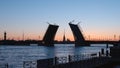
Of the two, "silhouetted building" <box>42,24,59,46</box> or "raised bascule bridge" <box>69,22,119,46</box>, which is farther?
"raised bascule bridge" <box>69,22,119,46</box>

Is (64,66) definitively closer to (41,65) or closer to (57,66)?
(57,66)

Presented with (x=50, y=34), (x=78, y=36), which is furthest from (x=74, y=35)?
(x=50, y=34)

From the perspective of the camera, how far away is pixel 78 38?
18375 centimetres

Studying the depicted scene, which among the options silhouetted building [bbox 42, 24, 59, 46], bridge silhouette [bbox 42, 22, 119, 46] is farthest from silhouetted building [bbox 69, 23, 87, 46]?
silhouetted building [bbox 42, 24, 59, 46]

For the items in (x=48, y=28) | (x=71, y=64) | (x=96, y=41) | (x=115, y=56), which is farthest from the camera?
(x=96, y=41)

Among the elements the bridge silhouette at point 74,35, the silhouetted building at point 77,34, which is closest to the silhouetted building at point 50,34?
the bridge silhouette at point 74,35

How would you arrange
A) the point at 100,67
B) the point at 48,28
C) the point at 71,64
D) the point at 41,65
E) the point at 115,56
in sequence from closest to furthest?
1. the point at 41,65
2. the point at 71,64
3. the point at 100,67
4. the point at 115,56
5. the point at 48,28

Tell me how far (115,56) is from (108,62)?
1.33 m

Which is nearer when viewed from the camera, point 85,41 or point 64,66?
point 64,66

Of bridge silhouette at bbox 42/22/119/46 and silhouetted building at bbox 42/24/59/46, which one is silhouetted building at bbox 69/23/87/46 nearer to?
bridge silhouette at bbox 42/22/119/46

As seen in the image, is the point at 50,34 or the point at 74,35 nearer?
the point at 50,34

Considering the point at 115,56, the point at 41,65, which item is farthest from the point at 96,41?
the point at 41,65

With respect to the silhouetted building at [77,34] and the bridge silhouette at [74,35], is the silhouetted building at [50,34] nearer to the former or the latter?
the bridge silhouette at [74,35]

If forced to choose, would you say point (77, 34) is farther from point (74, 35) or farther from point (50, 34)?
point (50, 34)
